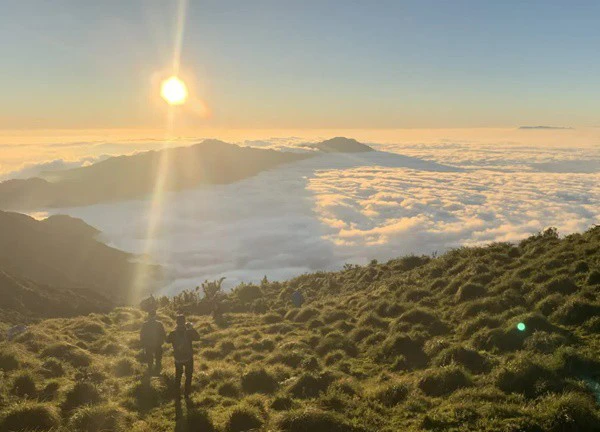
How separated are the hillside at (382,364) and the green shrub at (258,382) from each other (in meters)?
0.05

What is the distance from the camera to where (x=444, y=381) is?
1077 cm

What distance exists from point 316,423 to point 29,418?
21.9 ft

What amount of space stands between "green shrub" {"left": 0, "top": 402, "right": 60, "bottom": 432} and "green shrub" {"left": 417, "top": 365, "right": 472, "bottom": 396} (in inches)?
356

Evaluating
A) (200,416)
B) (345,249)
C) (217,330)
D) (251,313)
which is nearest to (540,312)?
(200,416)

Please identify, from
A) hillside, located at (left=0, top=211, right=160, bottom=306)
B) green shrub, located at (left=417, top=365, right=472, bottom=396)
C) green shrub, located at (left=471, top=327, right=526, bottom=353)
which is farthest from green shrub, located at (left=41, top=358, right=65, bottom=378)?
hillside, located at (left=0, top=211, right=160, bottom=306)

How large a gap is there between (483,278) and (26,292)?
135 feet

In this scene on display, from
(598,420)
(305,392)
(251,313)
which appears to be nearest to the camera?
(598,420)

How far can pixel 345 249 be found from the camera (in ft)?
628

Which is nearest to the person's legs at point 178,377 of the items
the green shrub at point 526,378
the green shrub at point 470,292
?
the green shrub at point 526,378

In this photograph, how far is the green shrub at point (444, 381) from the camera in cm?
1059

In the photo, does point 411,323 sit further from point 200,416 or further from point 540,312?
point 200,416

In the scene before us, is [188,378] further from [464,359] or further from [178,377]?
[464,359]

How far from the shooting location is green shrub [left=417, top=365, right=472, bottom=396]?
10.6 metres

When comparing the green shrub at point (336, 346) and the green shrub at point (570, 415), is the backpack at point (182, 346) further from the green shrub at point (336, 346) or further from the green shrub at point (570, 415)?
the green shrub at point (570, 415)
